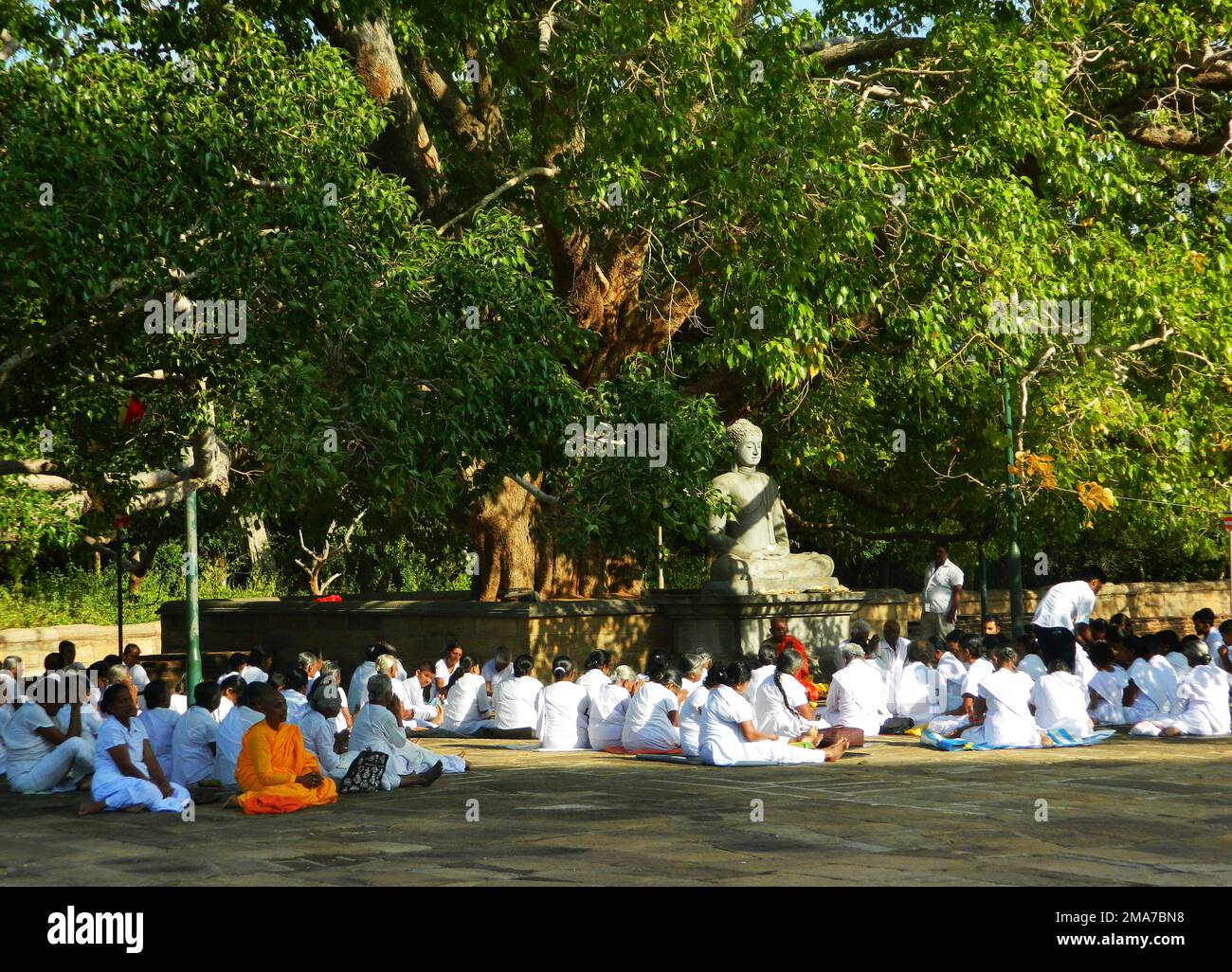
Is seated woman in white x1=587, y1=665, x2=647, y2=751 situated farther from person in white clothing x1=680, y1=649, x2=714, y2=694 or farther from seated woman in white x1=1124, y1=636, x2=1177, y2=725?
seated woman in white x1=1124, y1=636, x2=1177, y2=725

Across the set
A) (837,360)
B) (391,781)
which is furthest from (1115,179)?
(391,781)

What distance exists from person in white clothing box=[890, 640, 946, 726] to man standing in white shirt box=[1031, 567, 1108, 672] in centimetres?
116

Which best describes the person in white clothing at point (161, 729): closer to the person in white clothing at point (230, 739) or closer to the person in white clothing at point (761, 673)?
the person in white clothing at point (230, 739)

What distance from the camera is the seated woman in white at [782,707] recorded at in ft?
41.7

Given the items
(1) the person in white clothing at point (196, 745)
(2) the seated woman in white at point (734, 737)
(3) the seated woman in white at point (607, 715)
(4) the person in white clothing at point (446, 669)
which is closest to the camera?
(1) the person in white clothing at point (196, 745)

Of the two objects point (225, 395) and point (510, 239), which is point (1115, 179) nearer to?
point (510, 239)

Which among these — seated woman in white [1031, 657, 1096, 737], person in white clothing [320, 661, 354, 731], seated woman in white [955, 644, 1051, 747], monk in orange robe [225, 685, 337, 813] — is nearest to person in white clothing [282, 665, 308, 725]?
person in white clothing [320, 661, 354, 731]

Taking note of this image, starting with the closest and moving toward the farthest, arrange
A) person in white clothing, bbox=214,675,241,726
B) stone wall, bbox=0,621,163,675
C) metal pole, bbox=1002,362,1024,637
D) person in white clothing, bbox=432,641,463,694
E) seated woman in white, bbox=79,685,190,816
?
seated woman in white, bbox=79,685,190,816
person in white clothing, bbox=214,675,241,726
person in white clothing, bbox=432,641,463,694
metal pole, bbox=1002,362,1024,637
stone wall, bbox=0,621,163,675

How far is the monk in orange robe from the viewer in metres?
10.0

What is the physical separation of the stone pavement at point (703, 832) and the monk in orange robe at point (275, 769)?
0.53 feet

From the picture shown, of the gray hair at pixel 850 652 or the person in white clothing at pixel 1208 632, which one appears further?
the person in white clothing at pixel 1208 632

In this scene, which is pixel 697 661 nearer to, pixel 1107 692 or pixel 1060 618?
pixel 1107 692

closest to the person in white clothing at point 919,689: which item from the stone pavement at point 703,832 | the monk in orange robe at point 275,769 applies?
the stone pavement at point 703,832

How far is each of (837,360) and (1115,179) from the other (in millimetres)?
4072
